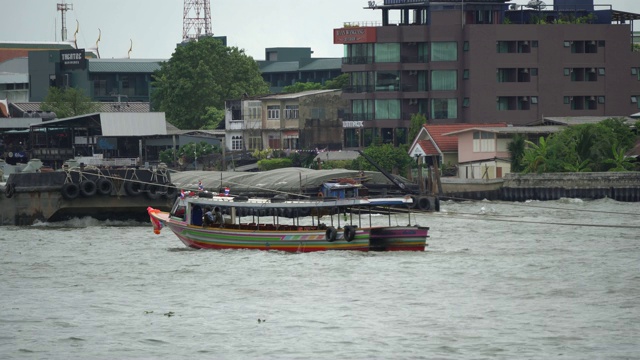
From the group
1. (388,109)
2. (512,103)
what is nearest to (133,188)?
(388,109)

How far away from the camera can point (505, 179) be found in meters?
79.1

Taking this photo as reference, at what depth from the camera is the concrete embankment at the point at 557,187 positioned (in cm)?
7569

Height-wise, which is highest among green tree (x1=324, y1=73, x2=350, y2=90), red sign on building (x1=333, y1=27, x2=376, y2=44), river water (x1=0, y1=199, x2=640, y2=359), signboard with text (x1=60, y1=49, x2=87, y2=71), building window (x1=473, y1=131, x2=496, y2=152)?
signboard with text (x1=60, y1=49, x2=87, y2=71)

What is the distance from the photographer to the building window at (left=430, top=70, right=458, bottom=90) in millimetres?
101500

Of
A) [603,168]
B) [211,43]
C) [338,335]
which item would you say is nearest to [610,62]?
[603,168]

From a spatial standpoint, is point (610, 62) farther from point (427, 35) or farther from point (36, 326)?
point (36, 326)

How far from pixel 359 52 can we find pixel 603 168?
27.5m

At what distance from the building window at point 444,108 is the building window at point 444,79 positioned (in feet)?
3.46

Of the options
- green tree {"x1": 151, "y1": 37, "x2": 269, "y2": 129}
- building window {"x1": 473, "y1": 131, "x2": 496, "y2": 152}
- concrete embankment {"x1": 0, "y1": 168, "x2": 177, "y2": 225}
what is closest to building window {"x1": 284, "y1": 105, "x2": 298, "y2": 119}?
green tree {"x1": 151, "y1": 37, "x2": 269, "y2": 129}

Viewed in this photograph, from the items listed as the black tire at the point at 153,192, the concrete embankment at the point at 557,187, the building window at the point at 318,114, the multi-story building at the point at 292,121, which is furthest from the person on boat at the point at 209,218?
the building window at the point at 318,114

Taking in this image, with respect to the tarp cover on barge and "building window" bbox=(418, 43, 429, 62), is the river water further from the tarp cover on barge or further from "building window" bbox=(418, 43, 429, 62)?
"building window" bbox=(418, 43, 429, 62)

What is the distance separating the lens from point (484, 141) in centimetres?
8756

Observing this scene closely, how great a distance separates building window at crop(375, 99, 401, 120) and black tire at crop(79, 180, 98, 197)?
154 feet

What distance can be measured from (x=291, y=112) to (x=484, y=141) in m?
30.9
